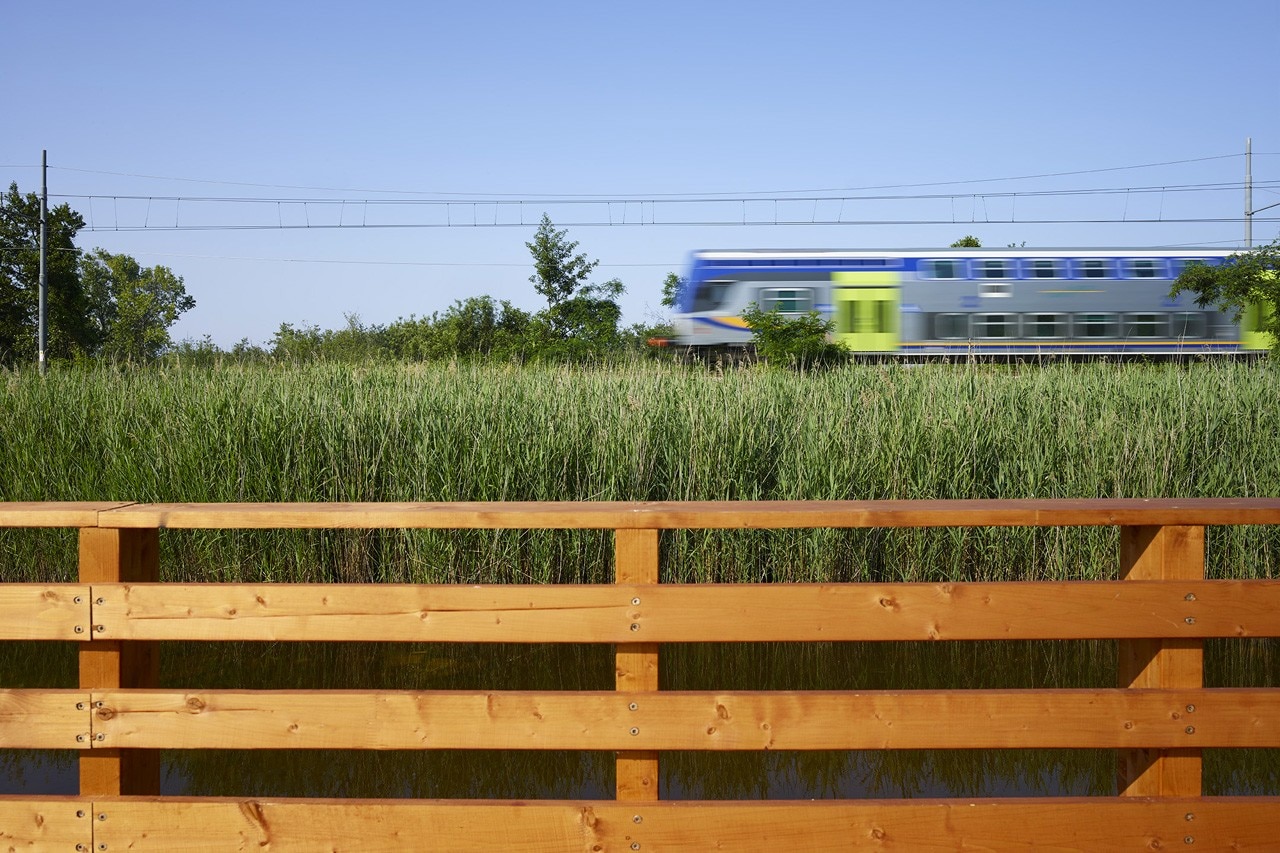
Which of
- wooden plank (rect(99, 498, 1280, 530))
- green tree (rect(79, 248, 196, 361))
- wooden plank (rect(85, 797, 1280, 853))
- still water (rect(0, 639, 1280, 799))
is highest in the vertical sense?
green tree (rect(79, 248, 196, 361))

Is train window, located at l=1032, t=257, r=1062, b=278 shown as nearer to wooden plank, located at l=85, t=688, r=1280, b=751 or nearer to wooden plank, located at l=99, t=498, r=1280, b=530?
wooden plank, located at l=99, t=498, r=1280, b=530

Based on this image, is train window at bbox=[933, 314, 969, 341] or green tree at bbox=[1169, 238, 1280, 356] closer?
green tree at bbox=[1169, 238, 1280, 356]

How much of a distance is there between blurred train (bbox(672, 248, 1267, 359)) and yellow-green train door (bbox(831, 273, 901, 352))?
18 millimetres

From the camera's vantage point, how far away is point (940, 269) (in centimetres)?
1964

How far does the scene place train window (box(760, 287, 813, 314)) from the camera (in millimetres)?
19781

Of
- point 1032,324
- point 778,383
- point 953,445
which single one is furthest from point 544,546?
point 1032,324

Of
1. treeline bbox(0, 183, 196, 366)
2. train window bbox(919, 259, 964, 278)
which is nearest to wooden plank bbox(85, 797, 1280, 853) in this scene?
train window bbox(919, 259, 964, 278)

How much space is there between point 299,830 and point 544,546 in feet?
11.1

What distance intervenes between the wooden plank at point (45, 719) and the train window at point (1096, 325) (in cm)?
1992

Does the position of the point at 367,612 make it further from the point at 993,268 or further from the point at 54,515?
the point at 993,268

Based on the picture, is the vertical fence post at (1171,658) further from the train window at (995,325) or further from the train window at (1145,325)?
the train window at (1145,325)

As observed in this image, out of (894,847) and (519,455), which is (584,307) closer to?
(519,455)

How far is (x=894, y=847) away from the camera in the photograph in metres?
1.93

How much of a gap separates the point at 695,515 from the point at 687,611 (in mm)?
172
